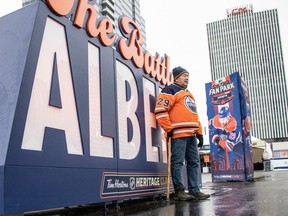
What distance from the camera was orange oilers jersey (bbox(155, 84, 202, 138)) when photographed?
4264mm

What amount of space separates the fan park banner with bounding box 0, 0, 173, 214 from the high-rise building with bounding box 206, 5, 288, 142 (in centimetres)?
8626

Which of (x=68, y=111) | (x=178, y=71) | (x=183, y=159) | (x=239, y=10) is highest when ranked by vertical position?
(x=239, y=10)

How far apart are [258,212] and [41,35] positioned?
7.68 feet

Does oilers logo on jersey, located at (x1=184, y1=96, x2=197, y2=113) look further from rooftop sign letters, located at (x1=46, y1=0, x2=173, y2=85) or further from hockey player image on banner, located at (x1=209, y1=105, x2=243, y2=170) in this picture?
hockey player image on banner, located at (x1=209, y1=105, x2=243, y2=170)

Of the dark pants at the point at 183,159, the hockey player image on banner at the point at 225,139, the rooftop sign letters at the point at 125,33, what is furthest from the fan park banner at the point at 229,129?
the dark pants at the point at 183,159

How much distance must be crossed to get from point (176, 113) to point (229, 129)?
5.24m

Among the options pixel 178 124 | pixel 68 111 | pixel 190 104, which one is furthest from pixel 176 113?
pixel 68 111

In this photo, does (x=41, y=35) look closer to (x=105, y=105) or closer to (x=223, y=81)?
(x=105, y=105)

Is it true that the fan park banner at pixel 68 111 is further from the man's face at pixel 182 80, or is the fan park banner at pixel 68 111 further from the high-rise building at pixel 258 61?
the high-rise building at pixel 258 61

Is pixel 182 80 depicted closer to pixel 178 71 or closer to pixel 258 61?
pixel 178 71

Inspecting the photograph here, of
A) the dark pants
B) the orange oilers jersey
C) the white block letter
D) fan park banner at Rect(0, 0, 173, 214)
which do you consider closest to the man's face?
the orange oilers jersey

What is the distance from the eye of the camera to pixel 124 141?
3861 mm

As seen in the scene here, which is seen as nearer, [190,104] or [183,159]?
[183,159]

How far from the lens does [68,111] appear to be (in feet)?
9.78
